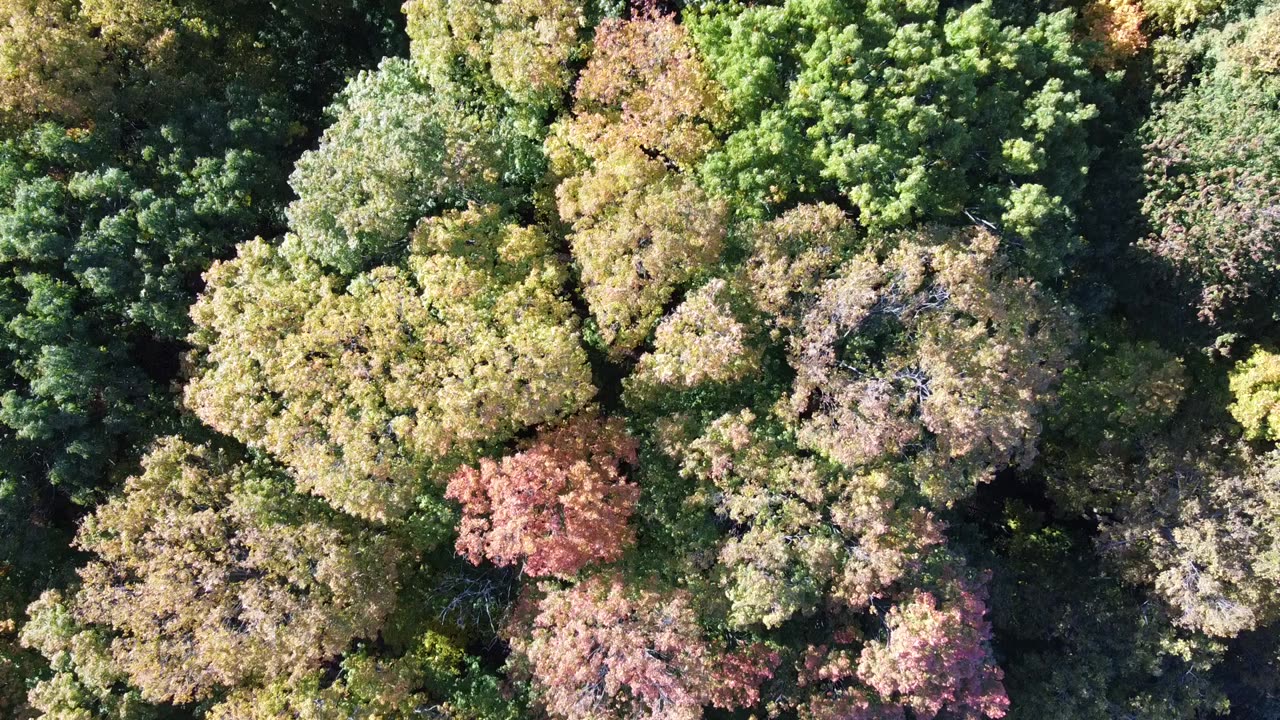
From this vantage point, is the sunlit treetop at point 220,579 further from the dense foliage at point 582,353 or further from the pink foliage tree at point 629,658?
the pink foliage tree at point 629,658

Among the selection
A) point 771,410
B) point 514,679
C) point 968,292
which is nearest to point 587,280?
point 771,410

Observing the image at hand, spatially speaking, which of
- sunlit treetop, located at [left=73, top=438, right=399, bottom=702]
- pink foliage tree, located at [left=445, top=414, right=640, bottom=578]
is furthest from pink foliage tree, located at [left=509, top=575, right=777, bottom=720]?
sunlit treetop, located at [left=73, top=438, right=399, bottom=702]

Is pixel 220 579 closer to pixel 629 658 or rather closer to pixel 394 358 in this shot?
pixel 394 358

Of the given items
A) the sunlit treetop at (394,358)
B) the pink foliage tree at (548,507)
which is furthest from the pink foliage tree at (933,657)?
the sunlit treetop at (394,358)

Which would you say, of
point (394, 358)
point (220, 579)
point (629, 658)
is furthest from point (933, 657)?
point (220, 579)

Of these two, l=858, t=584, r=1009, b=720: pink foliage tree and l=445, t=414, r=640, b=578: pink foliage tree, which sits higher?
l=445, t=414, r=640, b=578: pink foliage tree

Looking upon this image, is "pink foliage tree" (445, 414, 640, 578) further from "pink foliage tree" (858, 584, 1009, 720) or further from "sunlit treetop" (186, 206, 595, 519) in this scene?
"pink foliage tree" (858, 584, 1009, 720)
